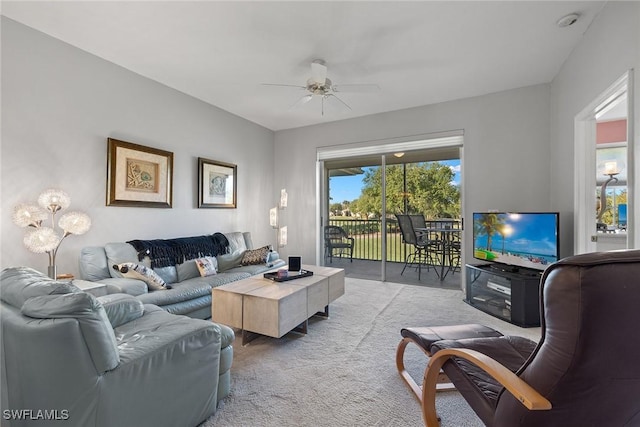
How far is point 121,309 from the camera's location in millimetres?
1751

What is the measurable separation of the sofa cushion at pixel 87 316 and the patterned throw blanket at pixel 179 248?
1872mm

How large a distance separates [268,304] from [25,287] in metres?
1.38

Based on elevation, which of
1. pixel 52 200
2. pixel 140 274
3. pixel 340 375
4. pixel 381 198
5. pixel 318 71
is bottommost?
pixel 340 375

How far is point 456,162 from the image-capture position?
167 inches

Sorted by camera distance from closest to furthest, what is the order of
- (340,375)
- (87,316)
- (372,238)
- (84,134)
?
(87,316), (340,375), (84,134), (372,238)

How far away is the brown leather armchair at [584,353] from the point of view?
2.44 feet

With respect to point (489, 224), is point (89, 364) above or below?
below

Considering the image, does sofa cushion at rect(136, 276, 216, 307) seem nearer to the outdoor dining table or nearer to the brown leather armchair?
the brown leather armchair

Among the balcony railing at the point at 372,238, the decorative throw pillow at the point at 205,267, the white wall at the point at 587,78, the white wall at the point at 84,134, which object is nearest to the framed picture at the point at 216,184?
the white wall at the point at 84,134

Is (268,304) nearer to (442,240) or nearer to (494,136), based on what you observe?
(442,240)

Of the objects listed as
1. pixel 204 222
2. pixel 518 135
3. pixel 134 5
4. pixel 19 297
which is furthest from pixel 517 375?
pixel 204 222

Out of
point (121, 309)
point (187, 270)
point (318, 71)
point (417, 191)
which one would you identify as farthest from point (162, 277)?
point (417, 191)

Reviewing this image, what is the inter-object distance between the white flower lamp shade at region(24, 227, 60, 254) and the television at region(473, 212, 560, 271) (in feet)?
14.1

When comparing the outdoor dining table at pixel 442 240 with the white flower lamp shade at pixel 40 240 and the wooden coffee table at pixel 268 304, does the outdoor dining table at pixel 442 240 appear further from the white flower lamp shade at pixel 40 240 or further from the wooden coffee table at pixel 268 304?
the white flower lamp shade at pixel 40 240
